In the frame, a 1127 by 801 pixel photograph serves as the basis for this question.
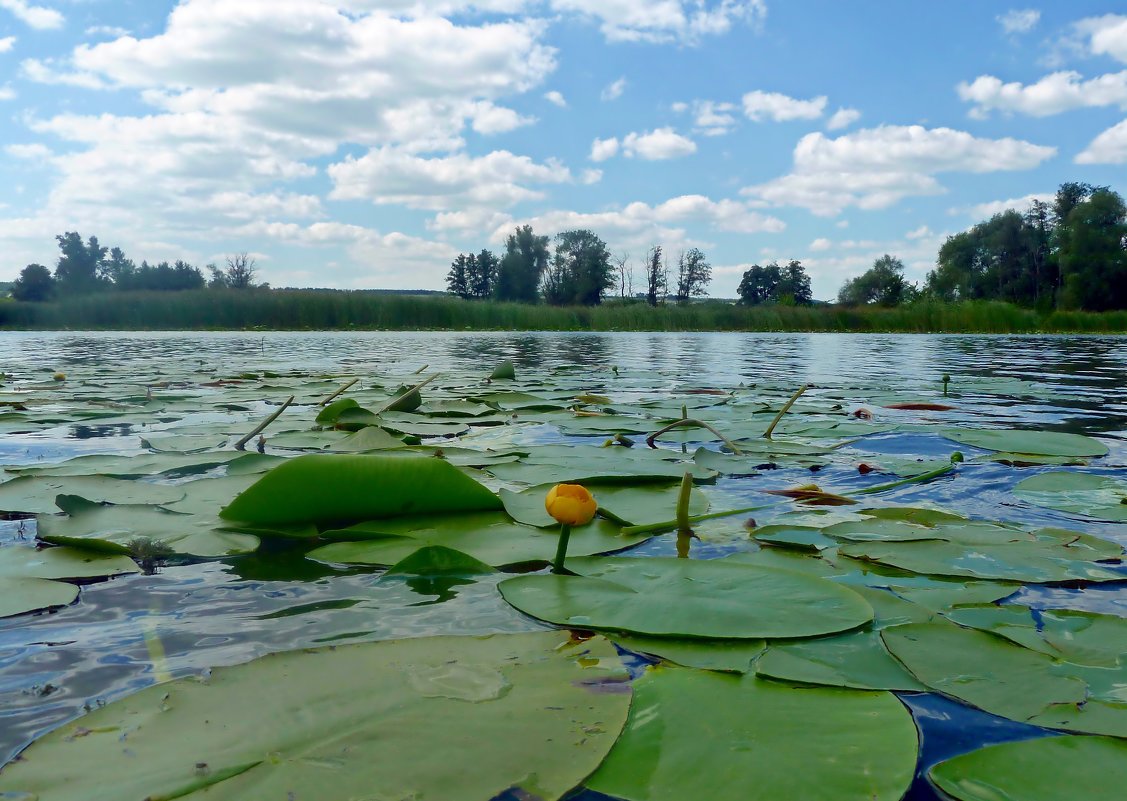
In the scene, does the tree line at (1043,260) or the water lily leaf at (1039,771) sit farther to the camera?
the tree line at (1043,260)

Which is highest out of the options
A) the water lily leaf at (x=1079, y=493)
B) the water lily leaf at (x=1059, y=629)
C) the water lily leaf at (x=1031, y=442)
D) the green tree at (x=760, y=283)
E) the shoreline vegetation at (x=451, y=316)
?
the green tree at (x=760, y=283)

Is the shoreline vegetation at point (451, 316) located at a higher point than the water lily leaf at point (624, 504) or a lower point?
higher

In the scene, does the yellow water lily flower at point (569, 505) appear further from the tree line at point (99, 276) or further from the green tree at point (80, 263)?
the green tree at point (80, 263)

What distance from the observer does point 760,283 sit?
61.5 m

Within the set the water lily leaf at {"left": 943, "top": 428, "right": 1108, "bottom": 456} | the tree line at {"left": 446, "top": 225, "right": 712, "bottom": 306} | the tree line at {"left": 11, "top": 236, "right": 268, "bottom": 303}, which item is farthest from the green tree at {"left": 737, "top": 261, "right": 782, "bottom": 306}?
the water lily leaf at {"left": 943, "top": 428, "right": 1108, "bottom": 456}

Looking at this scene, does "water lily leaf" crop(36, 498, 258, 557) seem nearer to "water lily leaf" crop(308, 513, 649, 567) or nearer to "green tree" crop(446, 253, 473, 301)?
"water lily leaf" crop(308, 513, 649, 567)

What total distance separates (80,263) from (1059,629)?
58.7m

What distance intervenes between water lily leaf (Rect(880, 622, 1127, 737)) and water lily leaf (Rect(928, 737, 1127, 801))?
2.0 inches

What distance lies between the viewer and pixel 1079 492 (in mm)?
1761

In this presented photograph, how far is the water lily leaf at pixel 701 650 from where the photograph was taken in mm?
847

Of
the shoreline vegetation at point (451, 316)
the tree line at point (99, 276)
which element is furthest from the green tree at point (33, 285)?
the shoreline vegetation at point (451, 316)

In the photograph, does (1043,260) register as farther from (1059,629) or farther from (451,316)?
(1059,629)

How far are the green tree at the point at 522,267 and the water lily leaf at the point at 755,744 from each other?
50925 millimetres

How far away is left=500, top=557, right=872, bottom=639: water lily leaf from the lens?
0.94 m
